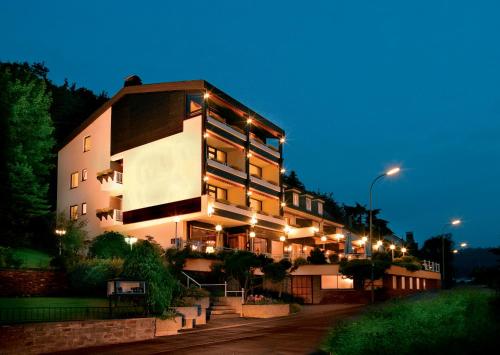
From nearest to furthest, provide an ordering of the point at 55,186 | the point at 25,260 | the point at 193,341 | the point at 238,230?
the point at 193,341 < the point at 25,260 < the point at 238,230 < the point at 55,186

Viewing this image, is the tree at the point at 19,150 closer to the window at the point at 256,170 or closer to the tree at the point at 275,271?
the tree at the point at 275,271

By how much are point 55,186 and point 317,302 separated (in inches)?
1043

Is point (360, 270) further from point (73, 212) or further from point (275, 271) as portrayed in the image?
point (73, 212)

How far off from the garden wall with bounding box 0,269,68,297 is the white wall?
1887 centimetres

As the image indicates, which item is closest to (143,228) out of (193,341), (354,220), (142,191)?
(142,191)

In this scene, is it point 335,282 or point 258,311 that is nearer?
point 258,311

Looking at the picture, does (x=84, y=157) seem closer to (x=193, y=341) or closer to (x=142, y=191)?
(x=142, y=191)

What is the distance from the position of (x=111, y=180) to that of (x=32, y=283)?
1977cm

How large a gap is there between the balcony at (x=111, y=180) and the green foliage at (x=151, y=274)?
22258 millimetres

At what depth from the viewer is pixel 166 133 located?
145ft

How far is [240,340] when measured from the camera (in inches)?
842

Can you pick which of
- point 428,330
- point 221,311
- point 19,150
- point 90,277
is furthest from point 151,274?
point 19,150

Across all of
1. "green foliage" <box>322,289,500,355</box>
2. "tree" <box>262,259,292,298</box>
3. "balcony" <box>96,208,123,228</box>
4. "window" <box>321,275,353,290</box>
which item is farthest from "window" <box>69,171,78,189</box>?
"green foliage" <box>322,289,500,355</box>

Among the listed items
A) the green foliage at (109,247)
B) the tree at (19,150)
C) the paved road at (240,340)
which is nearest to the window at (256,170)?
the green foliage at (109,247)
